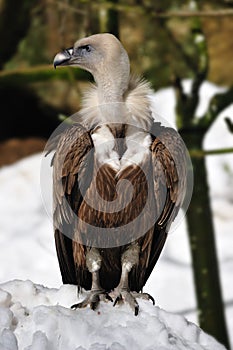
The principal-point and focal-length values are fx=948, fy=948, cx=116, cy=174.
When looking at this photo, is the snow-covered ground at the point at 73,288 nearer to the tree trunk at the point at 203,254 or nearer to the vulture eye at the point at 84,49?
the tree trunk at the point at 203,254

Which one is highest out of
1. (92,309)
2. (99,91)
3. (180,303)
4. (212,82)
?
(99,91)

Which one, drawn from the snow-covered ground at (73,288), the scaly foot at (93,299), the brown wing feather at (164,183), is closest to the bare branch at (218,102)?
the snow-covered ground at (73,288)

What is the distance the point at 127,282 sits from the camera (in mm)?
3027

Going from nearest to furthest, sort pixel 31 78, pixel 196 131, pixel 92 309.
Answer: pixel 92 309
pixel 31 78
pixel 196 131

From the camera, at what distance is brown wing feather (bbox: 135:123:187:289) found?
9.89 feet

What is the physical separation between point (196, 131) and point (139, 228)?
275cm

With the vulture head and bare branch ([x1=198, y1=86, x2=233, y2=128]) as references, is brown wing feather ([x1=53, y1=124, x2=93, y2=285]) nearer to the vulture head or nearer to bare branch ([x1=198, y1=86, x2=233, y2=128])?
the vulture head

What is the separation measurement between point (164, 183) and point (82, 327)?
688 mm

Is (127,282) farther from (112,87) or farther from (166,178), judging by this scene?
(112,87)

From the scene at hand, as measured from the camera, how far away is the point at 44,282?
741 cm

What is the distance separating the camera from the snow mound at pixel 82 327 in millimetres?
2463

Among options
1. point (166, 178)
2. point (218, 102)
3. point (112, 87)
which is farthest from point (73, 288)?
point (218, 102)

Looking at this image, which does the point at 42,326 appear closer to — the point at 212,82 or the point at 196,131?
the point at 196,131

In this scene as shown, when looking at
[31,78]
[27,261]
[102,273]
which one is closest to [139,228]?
[102,273]
